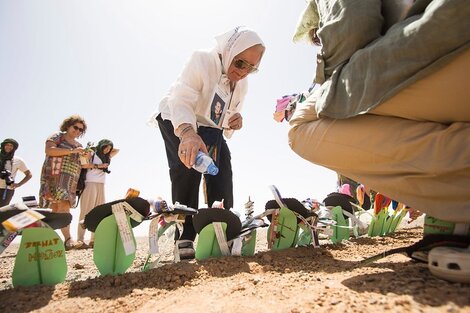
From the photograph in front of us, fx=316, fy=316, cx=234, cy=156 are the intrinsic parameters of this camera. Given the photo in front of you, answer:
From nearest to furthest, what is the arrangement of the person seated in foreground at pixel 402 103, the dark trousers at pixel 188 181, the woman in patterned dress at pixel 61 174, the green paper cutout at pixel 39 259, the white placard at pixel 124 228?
the person seated in foreground at pixel 402 103
the green paper cutout at pixel 39 259
the white placard at pixel 124 228
the dark trousers at pixel 188 181
the woman in patterned dress at pixel 61 174

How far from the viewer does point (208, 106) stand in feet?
6.88

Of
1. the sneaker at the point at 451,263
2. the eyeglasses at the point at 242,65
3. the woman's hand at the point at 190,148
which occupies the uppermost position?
the eyeglasses at the point at 242,65


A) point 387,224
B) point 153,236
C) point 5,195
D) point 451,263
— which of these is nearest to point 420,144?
point 451,263

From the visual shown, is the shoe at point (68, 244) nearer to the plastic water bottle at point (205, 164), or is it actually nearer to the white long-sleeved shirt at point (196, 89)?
the white long-sleeved shirt at point (196, 89)

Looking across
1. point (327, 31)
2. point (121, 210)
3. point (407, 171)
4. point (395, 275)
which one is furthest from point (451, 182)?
point (121, 210)

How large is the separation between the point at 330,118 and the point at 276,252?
90 centimetres

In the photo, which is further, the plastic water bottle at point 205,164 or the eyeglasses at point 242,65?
the eyeglasses at point 242,65

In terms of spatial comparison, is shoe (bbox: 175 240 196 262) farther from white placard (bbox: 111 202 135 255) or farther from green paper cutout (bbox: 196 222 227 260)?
white placard (bbox: 111 202 135 255)

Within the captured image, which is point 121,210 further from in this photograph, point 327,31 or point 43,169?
point 43,169

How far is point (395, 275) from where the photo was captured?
2.94 ft

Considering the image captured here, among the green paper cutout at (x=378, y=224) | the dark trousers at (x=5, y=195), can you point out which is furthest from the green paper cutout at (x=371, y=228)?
the dark trousers at (x=5, y=195)

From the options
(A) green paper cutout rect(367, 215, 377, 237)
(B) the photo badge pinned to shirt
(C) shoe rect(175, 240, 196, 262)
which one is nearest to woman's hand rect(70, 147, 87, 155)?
(B) the photo badge pinned to shirt

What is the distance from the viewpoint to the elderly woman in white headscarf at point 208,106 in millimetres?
1952

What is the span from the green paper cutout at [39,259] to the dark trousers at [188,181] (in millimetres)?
832
